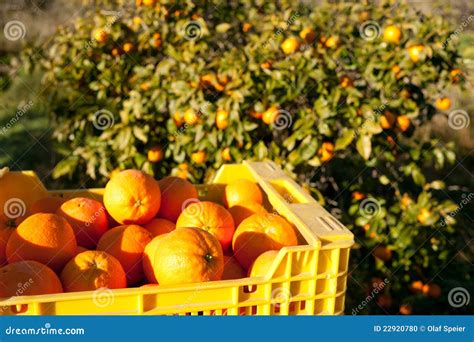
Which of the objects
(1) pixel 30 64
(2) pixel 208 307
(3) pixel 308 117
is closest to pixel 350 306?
(3) pixel 308 117

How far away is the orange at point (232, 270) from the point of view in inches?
65.4

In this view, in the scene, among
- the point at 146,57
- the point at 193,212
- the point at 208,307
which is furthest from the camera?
the point at 146,57

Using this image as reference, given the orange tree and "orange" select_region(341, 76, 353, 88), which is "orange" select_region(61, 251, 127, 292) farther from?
"orange" select_region(341, 76, 353, 88)

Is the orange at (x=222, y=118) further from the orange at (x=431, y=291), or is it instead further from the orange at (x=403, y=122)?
the orange at (x=431, y=291)

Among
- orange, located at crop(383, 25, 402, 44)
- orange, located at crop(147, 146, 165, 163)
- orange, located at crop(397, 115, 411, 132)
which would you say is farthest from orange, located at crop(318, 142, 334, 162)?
orange, located at crop(147, 146, 165, 163)

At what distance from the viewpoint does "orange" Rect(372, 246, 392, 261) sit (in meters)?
3.00

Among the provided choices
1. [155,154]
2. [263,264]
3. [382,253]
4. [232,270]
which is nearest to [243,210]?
[232,270]

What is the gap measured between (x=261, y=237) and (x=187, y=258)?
291 mm

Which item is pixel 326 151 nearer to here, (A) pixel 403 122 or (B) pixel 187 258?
(A) pixel 403 122

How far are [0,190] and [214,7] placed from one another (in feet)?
6.24

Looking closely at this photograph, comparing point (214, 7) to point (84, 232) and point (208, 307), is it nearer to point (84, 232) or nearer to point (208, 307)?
point (84, 232)

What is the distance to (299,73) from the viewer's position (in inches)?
115

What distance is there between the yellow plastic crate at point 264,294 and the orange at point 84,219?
0.48 m

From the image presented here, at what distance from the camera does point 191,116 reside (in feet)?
9.42
